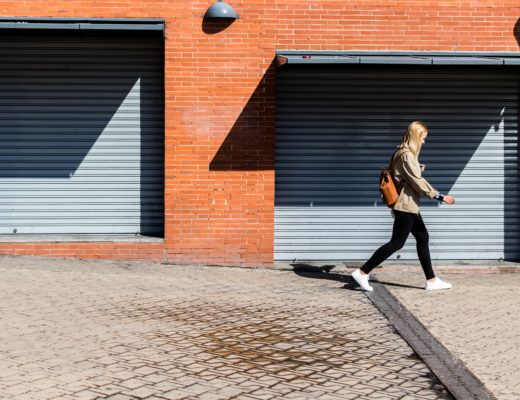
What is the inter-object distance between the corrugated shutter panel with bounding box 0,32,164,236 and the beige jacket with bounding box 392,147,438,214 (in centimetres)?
364

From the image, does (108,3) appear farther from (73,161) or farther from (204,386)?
(204,386)

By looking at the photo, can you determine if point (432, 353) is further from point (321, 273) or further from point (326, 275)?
point (321, 273)

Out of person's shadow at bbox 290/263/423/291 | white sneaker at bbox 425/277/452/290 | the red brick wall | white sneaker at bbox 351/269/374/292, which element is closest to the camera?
white sneaker at bbox 351/269/374/292

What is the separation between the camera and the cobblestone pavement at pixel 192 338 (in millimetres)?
6418

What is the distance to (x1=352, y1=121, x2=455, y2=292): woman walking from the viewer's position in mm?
Result: 10023

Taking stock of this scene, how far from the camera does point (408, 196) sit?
10.1 metres

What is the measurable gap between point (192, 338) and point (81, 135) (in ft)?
17.1

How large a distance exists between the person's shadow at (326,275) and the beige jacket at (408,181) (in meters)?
1.16

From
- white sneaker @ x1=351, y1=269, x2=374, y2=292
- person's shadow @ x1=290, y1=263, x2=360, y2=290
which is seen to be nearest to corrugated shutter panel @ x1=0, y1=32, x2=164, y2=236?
person's shadow @ x1=290, y1=263, x2=360, y2=290

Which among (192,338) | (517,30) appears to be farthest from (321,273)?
(517,30)

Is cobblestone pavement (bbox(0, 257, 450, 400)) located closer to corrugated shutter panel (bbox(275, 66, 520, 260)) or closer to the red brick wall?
the red brick wall

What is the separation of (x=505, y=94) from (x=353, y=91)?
2.12 m

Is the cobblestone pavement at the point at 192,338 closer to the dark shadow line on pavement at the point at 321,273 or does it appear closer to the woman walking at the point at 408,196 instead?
the dark shadow line on pavement at the point at 321,273

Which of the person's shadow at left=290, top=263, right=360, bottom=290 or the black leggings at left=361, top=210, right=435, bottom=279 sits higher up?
the black leggings at left=361, top=210, right=435, bottom=279
